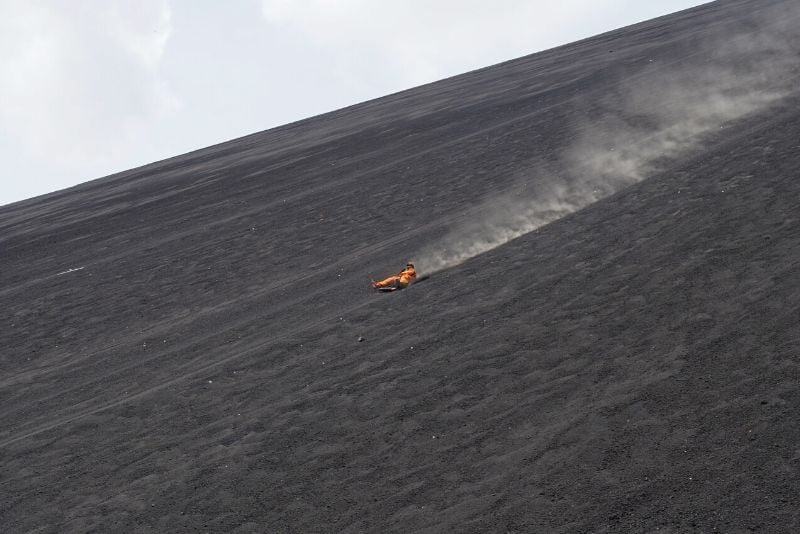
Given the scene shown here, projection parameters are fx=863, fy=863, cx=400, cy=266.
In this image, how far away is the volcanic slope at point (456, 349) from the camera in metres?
7.92

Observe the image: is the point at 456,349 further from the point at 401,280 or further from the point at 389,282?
the point at 389,282

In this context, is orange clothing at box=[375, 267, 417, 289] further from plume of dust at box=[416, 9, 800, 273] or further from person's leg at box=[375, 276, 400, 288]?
plume of dust at box=[416, 9, 800, 273]

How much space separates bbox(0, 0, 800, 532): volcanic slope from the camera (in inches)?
312

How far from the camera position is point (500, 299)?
41.0 feet

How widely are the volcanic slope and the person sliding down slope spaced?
366mm

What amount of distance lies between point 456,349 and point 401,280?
323 centimetres

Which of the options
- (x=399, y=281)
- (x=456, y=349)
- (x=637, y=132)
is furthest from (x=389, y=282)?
(x=637, y=132)

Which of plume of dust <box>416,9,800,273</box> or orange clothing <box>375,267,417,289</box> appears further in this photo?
plume of dust <box>416,9,800,273</box>

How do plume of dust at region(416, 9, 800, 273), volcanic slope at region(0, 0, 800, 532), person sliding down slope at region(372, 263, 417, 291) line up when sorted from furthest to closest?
plume of dust at region(416, 9, 800, 273)
person sliding down slope at region(372, 263, 417, 291)
volcanic slope at region(0, 0, 800, 532)

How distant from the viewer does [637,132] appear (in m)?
21.5

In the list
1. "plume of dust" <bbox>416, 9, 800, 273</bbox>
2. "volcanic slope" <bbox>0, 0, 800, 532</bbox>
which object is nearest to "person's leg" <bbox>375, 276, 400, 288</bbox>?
"volcanic slope" <bbox>0, 0, 800, 532</bbox>

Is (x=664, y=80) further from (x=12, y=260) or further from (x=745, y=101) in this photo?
(x=12, y=260)

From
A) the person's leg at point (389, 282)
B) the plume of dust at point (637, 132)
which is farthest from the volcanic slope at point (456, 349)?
the person's leg at point (389, 282)

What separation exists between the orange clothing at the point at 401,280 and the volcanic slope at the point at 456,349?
1.34 ft
